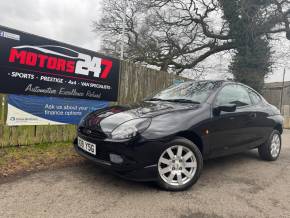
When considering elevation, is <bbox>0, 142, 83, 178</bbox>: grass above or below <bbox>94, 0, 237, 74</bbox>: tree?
below

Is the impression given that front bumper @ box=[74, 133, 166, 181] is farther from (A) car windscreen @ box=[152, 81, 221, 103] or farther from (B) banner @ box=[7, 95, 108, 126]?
(B) banner @ box=[7, 95, 108, 126]

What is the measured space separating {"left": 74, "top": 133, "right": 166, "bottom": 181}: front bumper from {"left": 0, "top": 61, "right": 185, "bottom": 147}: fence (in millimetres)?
2606

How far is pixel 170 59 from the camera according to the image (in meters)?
21.1

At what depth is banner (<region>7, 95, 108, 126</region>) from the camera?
505 centimetres

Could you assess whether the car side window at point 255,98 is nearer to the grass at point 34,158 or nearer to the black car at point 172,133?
the black car at point 172,133

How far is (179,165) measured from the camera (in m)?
3.53

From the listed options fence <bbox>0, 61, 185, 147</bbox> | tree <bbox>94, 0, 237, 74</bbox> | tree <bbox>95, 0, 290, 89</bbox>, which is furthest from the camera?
tree <bbox>94, 0, 237, 74</bbox>

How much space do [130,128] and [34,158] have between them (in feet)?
7.30

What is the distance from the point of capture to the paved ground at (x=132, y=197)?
288 centimetres

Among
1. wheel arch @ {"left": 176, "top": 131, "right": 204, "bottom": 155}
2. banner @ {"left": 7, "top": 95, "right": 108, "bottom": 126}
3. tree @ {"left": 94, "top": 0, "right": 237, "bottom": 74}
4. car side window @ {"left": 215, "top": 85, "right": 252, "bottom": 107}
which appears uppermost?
tree @ {"left": 94, "top": 0, "right": 237, "bottom": 74}

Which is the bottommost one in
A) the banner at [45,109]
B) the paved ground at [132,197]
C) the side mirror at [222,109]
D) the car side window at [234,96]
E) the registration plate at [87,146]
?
the paved ground at [132,197]

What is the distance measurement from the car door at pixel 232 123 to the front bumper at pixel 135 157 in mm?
1102

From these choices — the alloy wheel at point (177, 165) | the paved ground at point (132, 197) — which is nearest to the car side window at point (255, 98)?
the paved ground at point (132, 197)

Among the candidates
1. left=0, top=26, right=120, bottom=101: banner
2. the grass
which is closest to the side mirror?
the grass
